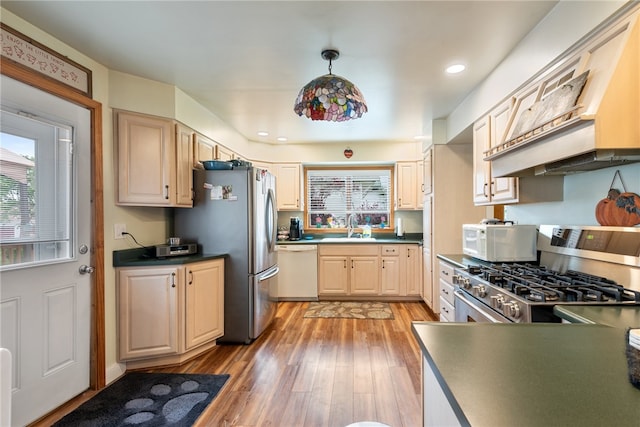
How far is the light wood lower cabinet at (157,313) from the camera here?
2.53 meters

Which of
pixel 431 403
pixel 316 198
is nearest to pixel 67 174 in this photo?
pixel 431 403

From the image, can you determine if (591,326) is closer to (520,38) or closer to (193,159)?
(520,38)

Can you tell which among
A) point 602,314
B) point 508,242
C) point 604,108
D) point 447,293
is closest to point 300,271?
point 447,293

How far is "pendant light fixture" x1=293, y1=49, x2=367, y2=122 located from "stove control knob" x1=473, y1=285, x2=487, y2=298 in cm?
129

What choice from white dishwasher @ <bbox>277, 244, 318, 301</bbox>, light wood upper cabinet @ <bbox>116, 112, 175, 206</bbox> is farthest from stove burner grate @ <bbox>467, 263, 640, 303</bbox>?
white dishwasher @ <bbox>277, 244, 318, 301</bbox>

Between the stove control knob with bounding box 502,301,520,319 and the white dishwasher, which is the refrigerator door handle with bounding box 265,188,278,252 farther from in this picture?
the stove control knob with bounding box 502,301,520,319

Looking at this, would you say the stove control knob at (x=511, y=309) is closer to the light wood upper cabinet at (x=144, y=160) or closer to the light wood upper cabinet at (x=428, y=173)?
the light wood upper cabinet at (x=428, y=173)

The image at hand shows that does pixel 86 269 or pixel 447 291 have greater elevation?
pixel 86 269

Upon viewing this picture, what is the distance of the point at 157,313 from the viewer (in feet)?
8.52

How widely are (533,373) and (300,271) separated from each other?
4008 millimetres

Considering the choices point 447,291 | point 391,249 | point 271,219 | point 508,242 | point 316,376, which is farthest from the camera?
point 391,249

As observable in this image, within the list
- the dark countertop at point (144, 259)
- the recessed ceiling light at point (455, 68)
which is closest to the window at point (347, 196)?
the dark countertop at point (144, 259)

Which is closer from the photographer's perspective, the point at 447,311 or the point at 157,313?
the point at 157,313

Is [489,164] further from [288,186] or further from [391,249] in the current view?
[288,186]
